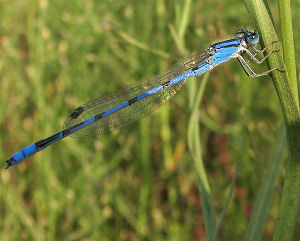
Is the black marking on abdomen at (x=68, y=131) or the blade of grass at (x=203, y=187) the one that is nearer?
the blade of grass at (x=203, y=187)

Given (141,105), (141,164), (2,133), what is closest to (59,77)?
(2,133)

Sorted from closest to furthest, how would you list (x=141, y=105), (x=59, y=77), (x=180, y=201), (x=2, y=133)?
(x=141, y=105) → (x=180, y=201) → (x=2, y=133) → (x=59, y=77)

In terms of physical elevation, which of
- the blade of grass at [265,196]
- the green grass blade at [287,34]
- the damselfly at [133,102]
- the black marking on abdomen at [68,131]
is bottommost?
the blade of grass at [265,196]

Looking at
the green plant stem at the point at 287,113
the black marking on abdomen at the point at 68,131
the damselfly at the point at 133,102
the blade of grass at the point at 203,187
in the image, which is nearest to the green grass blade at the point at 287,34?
the green plant stem at the point at 287,113

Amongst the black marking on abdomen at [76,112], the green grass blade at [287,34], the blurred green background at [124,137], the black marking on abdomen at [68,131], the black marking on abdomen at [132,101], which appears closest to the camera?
the green grass blade at [287,34]

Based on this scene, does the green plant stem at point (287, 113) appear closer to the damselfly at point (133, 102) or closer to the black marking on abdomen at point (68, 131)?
the damselfly at point (133, 102)

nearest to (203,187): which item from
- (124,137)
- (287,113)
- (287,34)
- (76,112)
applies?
(287,113)

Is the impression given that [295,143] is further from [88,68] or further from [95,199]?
[88,68]
